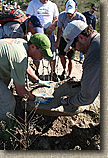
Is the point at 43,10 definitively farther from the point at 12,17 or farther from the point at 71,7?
the point at 12,17

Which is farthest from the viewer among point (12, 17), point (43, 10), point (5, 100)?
point (43, 10)

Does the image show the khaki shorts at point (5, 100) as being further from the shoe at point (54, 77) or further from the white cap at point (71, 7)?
the white cap at point (71, 7)

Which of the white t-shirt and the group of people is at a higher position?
the white t-shirt

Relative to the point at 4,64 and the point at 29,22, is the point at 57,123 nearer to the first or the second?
the point at 4,64

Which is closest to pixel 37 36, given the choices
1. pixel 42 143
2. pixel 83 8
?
pixel 42 143

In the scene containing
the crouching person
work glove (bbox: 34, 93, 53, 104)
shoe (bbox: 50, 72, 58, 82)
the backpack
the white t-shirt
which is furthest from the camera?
shoe (bbox: 50, 72, 58, 82)

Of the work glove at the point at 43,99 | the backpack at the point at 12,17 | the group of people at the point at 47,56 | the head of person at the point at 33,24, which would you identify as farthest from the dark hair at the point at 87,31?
the backpack at the point at 12,17

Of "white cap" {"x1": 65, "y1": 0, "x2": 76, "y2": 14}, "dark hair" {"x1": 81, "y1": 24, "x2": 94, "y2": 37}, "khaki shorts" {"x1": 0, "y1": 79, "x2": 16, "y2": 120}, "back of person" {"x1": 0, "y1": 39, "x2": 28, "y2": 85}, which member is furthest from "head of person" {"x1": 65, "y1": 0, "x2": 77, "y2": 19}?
"khaki shorts" {"x1": 0, "y1": 79, "x2": 16, "y2": 120}

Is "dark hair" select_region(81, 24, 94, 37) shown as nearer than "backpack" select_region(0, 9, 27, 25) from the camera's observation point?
Yes

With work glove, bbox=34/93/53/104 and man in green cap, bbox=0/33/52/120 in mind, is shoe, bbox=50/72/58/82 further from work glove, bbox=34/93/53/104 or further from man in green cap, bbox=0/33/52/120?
man in green cap, bbox=0/33/52/120

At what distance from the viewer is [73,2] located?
333 centimetres

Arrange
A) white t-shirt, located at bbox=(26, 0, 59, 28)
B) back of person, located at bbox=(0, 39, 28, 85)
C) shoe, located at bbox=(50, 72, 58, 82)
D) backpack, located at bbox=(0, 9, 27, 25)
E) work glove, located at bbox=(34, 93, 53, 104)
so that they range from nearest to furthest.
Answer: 1. back of person, located at bbox=(0, 39, 28, 85)
2. work glove, located at bbox=(34, 93, 53, 104)
3. backpack, located at bbox=(0, 9, 27, 25)
4. white t-shirt, located at bbox=(26, 0, 59, 28)
5. shoe, located at bbox=(50, 72, 58, 82)

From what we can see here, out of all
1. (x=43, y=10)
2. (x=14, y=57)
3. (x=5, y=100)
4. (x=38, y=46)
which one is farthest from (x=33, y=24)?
(x=5, y=100)

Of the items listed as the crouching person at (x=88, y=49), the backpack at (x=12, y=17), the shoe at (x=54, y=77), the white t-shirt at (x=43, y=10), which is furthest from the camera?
the shoe at (x=54, y=77)
